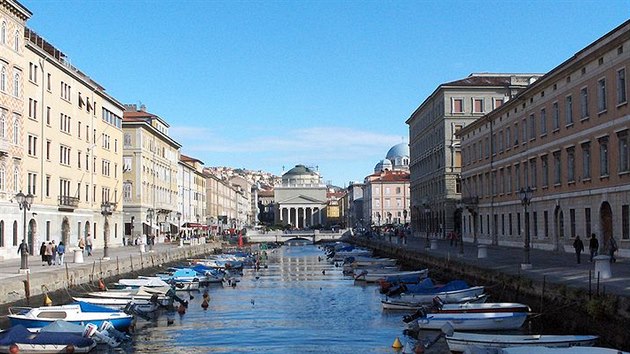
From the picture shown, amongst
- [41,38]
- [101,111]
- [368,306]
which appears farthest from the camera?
[101,111]

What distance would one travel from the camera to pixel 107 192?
81.1 meters

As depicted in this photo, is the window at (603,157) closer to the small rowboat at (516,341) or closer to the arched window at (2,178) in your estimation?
the small rowboat at (516,341)

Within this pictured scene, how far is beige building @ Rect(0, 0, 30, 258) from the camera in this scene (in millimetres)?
49625

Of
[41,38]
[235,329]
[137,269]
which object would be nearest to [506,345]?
[235,329]

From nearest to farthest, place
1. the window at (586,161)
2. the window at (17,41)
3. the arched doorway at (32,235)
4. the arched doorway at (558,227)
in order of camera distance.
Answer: the window at (586,161) → the window at (17,41) → the arched doorway at (558,227) → the arched doorway at (32,235)

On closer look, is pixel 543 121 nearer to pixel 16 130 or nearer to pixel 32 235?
pixel 16 130

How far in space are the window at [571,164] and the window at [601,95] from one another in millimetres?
5525

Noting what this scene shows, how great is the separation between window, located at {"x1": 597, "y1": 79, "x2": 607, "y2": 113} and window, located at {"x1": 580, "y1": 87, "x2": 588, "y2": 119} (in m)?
2.28

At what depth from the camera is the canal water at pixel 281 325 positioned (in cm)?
2602

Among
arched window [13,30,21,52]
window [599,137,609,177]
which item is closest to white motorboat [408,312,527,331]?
window [599,137,609,177]

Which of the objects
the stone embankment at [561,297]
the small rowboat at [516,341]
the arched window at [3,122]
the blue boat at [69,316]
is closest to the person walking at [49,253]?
the arched window at [3,122]

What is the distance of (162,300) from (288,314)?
20.5ft

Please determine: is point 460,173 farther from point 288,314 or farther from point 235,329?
point 235,329

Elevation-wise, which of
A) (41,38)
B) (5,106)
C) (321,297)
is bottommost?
(321,297)
